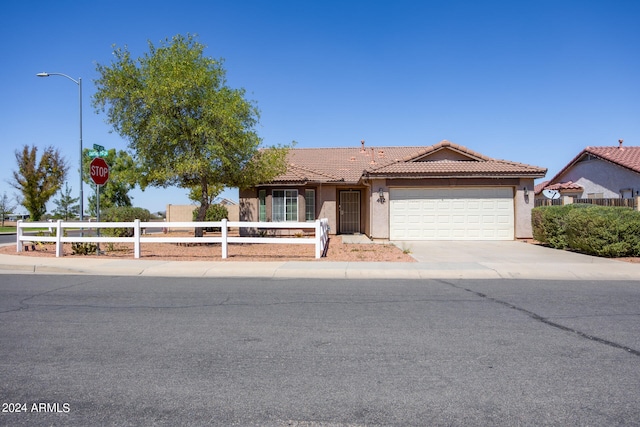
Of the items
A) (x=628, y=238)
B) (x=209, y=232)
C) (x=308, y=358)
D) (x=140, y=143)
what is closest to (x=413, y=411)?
(x=308, y=358)

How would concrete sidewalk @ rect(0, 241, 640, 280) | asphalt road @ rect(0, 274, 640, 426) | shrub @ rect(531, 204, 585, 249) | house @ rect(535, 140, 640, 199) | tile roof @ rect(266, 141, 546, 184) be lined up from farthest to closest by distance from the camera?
house @ rect(535, 140, 640, 199), tile roof @ rect(266, 141, 546, 184), shrub @ rect(531, 204, 585, 249), concrete sidewalk @ rect(0, 241, 640, 280), asphalt road @ rect(0, 274, 640, 426)

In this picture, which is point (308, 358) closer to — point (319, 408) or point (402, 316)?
point (319, 408)

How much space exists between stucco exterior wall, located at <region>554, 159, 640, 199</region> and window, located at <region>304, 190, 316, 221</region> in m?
16.8

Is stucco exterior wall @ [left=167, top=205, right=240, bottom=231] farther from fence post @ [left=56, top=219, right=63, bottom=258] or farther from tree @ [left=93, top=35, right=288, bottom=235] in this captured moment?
fence post @ [left=56, top=219, right=63, bottom=258]

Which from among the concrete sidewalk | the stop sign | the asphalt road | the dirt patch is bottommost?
the asphalt road

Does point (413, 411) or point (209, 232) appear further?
point (209, 232)

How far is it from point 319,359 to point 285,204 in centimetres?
1937

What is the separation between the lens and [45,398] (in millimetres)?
3955

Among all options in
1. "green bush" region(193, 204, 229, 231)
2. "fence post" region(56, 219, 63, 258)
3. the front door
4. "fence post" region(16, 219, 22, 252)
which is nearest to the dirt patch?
"fence post" region(16, 219, 22, 252)

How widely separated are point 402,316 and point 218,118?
1220cm

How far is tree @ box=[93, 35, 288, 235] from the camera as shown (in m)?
16.5

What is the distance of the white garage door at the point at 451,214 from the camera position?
20828 millimetres

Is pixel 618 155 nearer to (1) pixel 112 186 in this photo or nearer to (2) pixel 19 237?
(2) pixel 19 237

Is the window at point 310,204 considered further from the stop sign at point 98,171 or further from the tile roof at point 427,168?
the stop sign at point 98,171
